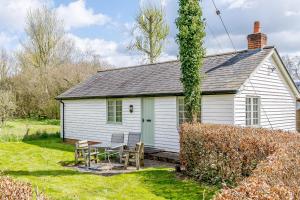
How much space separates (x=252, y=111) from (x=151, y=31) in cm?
2096

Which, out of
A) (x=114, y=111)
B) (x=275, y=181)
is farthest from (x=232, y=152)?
(x=114, y=111)

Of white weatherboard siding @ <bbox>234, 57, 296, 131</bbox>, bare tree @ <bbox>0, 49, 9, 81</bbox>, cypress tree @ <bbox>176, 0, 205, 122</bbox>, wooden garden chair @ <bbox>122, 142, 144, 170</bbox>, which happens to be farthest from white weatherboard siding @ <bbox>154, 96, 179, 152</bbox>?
bare tree @ <bbox>0, 49, 9, 81</bbox>

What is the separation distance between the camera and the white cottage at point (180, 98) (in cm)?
1363

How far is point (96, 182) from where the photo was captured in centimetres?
1024

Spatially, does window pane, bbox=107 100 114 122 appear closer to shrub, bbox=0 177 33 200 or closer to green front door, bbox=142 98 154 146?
green front door, bbox=142 98 154 146

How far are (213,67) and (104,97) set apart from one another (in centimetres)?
616

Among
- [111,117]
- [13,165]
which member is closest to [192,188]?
[13,165]

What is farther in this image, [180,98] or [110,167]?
[180,98]

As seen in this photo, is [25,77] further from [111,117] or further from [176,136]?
[176,136]

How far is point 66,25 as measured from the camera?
39.9m

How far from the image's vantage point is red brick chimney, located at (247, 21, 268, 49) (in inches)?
619

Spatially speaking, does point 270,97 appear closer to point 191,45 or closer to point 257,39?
point 257,39

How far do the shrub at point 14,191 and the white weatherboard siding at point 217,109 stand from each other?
10486mm

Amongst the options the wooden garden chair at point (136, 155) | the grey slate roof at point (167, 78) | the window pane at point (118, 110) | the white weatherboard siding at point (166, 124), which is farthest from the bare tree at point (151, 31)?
the wooden garden chair at point (136, 155)
